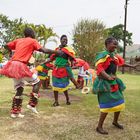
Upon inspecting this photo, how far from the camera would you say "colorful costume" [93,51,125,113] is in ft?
20.1

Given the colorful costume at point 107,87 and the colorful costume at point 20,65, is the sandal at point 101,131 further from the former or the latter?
the colorful costume at point 20,65

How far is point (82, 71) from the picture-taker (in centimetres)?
1417

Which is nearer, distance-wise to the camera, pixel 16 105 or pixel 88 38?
pixel 16 105

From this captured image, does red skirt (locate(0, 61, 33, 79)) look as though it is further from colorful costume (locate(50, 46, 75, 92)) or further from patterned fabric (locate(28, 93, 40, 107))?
colorful costume (locate(50, 46, 75, 92))

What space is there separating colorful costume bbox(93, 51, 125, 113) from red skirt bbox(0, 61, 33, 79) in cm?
148

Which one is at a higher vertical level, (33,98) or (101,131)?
(33,98)

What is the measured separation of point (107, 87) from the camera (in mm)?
6121

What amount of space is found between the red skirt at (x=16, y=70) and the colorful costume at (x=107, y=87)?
1.48 m

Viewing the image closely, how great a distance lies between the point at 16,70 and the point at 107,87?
183cm

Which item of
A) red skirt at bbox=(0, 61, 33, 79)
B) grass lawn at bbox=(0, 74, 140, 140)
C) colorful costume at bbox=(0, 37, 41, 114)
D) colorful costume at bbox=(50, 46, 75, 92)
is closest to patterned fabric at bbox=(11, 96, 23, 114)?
colorful costume at bbox=(0, 37, 41, 114)

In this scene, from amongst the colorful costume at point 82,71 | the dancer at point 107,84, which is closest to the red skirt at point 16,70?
the dancer at point 107,84

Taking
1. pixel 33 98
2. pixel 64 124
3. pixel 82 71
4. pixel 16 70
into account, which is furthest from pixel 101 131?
pixel 82 71

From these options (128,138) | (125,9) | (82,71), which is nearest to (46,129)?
(128,138)

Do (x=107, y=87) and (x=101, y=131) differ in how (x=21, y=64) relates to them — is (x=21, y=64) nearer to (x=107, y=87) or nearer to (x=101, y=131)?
(x=107, y=87)
